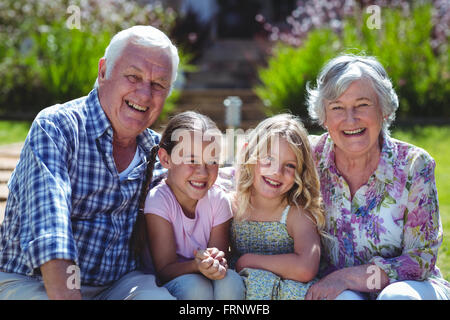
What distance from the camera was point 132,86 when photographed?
252cm

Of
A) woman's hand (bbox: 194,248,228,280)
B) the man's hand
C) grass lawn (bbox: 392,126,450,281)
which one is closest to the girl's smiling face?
woman's hand (bbox: 194,248,228,280)

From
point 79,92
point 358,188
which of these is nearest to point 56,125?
point 358,188

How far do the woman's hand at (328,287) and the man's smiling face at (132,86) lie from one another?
1.19 meters

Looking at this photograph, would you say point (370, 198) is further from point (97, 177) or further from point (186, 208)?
point (97, 177)

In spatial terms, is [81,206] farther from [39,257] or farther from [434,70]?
[434,70]

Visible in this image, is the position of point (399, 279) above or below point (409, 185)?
below

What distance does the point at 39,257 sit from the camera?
6.45 feet

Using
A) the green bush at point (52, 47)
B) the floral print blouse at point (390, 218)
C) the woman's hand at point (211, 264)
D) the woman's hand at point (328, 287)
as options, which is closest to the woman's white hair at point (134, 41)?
the woman's hand at point (211, 264)

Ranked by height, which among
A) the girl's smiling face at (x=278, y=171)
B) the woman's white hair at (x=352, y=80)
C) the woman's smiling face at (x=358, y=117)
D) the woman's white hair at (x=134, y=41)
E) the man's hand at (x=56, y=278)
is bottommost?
the man's hand at (x=56, y=278)

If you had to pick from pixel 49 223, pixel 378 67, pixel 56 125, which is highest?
pixel 378 67

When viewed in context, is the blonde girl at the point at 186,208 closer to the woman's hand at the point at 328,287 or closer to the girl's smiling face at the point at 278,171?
the girl's smiling face at the point at 278,171

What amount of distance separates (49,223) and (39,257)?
0.14 meters

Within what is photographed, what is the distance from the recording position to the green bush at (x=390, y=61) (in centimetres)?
705

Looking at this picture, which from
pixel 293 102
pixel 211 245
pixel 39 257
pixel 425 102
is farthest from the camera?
pixel 425 102
